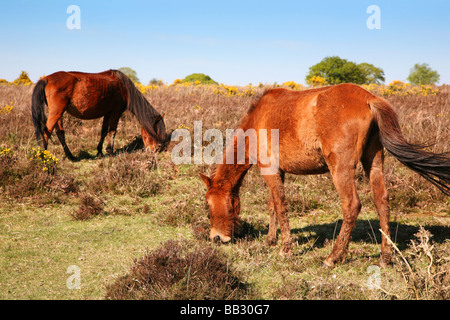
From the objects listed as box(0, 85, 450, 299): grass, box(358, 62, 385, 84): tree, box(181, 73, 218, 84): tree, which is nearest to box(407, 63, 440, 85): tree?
Result: box(358, 62, 385, 84): tree

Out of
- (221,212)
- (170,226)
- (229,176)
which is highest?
(229,176)

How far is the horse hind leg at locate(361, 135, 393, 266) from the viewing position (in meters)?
4.43

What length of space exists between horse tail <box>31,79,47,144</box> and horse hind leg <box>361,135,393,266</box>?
734 centimetres

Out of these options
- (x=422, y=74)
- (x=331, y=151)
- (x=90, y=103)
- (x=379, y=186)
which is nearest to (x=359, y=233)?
(x=379, y=186)

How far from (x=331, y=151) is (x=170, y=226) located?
121 inches

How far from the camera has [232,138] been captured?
514cm

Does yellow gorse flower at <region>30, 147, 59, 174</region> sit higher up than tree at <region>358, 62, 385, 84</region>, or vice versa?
tree at <region>358, 62, 385, 84</region>

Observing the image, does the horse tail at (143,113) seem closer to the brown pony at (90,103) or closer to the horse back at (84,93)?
the brown pony at (90,103)

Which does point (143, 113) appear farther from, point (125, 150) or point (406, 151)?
point (406, 151)

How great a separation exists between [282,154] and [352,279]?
5.53 ft

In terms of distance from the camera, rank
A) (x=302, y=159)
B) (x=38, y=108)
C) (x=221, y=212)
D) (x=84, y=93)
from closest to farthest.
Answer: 1. (x=302, y=159)
2. (x=221, y=212)
3. (x=38, y=108)
4. (x=84, y=93)

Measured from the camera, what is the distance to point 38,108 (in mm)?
8625

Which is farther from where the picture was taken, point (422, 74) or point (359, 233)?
point (422, 74)

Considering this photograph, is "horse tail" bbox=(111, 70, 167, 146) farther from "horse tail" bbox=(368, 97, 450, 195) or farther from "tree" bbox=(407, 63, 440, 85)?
"tree" bbox=(407, 63, 440, 85)
